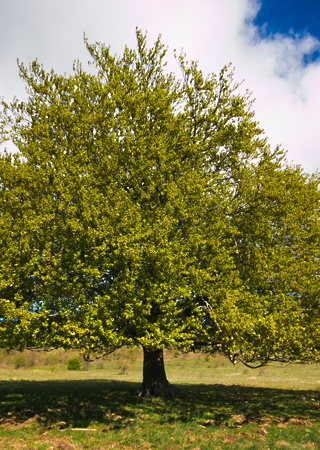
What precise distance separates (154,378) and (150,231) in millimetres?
9863

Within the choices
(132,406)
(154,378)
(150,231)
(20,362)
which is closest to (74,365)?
(20,362)

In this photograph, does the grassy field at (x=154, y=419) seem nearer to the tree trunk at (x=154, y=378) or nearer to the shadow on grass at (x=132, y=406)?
the shadow on grass at (x=132, y=406)

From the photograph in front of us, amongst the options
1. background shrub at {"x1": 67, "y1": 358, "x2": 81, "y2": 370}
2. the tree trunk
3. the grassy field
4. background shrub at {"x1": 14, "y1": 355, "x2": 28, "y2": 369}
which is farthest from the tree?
background shrub at {"x1": 14, "y1": 355, "x2": 28, "y2": 369}

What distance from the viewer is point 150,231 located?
1320 cm

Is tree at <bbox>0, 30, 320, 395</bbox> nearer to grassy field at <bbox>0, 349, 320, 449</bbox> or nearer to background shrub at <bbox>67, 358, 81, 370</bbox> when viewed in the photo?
grassy field at <bbox>0, 349, 320, 449</bbox>

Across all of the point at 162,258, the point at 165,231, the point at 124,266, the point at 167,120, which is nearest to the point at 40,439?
the point at 124,266

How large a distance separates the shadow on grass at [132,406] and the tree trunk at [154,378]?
764 millimetres

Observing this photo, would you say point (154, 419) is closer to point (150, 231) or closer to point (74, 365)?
point (150, 231)

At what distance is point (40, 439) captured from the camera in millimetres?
11664

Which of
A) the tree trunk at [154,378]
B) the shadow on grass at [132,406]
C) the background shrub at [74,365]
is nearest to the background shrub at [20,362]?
the background shrub at [74,365]

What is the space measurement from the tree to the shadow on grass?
2168 mm

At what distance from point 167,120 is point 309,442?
15.5 metres

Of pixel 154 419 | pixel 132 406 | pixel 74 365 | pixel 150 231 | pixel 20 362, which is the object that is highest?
pixel 150 231

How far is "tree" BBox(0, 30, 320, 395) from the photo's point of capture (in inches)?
507
